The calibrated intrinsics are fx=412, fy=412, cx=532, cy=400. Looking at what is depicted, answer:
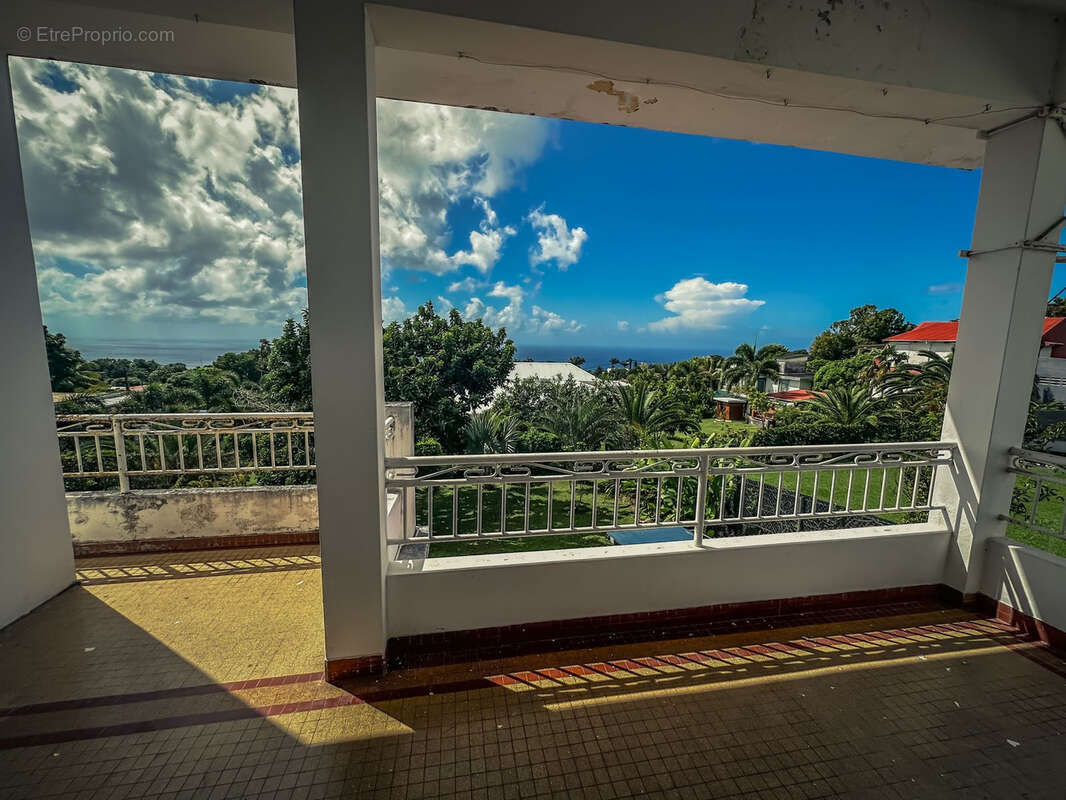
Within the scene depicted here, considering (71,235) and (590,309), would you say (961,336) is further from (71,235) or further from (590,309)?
(590,309)

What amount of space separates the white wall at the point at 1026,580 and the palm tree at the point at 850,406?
21.3 ft

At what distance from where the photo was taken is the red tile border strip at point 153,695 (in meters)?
1.73

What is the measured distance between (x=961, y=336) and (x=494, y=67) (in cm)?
326

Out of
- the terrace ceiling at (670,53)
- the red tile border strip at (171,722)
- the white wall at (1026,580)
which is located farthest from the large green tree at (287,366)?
the white wall at (1026,580)

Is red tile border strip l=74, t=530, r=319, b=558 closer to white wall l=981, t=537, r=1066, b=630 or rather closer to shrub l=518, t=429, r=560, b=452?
white wall l=981, t=537, r=1066, b=630

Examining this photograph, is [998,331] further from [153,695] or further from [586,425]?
[586,425]

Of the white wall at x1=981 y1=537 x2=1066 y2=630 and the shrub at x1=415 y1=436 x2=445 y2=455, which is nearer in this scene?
the white wall at x1=981 y1=537 x2=1066 y2=630

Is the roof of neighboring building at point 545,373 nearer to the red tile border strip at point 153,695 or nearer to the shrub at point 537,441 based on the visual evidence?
the shrub at point 537,441

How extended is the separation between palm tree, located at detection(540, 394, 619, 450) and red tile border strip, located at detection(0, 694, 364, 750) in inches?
290

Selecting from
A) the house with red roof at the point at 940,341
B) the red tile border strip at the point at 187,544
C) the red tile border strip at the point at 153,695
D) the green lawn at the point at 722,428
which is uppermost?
the house with red roof at the point at 940,341

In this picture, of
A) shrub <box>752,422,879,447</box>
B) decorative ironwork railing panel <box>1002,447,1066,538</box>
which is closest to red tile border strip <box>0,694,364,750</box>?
decorative ironwork railing panel <box>1002,447,1066,538</box>

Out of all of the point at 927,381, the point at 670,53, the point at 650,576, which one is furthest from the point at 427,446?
the point at 927,381

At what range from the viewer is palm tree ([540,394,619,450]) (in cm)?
902

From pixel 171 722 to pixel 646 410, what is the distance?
8.10 m
